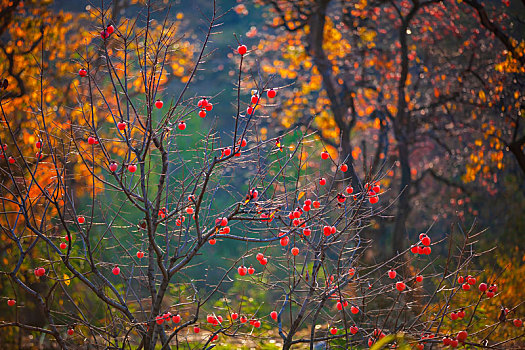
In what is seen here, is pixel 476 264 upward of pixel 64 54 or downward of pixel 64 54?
downward

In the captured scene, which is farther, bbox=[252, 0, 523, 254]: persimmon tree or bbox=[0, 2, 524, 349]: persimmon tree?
bbox=[252, 0, 523, 254]: persimmon tree

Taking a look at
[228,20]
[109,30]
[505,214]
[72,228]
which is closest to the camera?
[109,30]

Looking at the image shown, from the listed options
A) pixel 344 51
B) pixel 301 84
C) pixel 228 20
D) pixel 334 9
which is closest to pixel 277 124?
pixel 301 84

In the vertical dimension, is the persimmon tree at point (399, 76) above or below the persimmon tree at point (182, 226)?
above

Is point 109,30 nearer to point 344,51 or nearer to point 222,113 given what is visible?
point 344,51

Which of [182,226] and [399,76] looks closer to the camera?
[182,226]

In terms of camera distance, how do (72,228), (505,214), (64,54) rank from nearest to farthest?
(72,228) → (64,54) → (505,214)

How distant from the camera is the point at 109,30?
7.68 ft

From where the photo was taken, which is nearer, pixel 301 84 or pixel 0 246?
pixel 0 246

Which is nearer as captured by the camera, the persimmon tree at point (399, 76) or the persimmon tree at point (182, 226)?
the persimmon tree at point (182, 226)

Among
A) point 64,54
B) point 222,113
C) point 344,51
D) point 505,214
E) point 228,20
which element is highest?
point 228,20

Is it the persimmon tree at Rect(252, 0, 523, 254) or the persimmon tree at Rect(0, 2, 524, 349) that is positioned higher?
the persimmon tree at Rect(252, 0, 523, 254)

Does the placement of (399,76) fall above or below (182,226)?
above

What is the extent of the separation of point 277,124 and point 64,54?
3122mm
